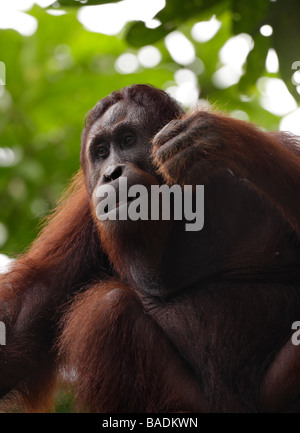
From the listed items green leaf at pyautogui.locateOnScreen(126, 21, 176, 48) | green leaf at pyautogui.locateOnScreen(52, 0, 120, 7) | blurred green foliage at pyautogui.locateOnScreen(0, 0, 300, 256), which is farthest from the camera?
blurred green foliage at pyautogui.locateOnScreen(0, 0, 300, 256)

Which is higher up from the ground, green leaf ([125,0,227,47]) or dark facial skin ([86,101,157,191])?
green leaf ([125,0,227,47])

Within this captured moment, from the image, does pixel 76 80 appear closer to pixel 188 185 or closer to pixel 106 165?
pixel 106 165

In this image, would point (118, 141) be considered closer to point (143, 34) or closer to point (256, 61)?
point (143, 34)

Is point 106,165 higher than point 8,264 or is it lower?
higher

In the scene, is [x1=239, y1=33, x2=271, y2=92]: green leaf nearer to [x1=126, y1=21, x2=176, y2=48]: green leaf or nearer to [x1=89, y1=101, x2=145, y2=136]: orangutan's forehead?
[x1=126, y1=21, x2=176, y2=48]: green leaf

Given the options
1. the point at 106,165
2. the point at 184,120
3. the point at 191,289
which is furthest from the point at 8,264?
the point at 184,120

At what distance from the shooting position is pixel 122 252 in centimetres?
445

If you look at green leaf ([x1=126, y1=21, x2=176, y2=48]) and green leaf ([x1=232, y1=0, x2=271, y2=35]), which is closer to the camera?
green leaf ([x1=232, y1=0, x2=271, y2=35])

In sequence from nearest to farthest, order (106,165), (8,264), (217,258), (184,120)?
1. (184,120)
2. (217,258)
3. (106,165)
4. (8,264)

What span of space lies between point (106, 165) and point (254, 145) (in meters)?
1.04

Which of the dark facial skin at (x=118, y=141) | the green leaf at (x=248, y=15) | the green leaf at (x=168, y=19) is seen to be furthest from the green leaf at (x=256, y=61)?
the dark facial skin at (x=118, y=141)

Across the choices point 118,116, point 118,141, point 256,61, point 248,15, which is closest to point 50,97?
point 118,116

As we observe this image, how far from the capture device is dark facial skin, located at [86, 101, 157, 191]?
15.3 feet

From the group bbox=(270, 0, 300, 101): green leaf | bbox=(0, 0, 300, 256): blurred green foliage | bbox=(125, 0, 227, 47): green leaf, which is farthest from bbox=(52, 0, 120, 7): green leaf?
bbox=(0, 0, 300, 256): blurred green foliage
